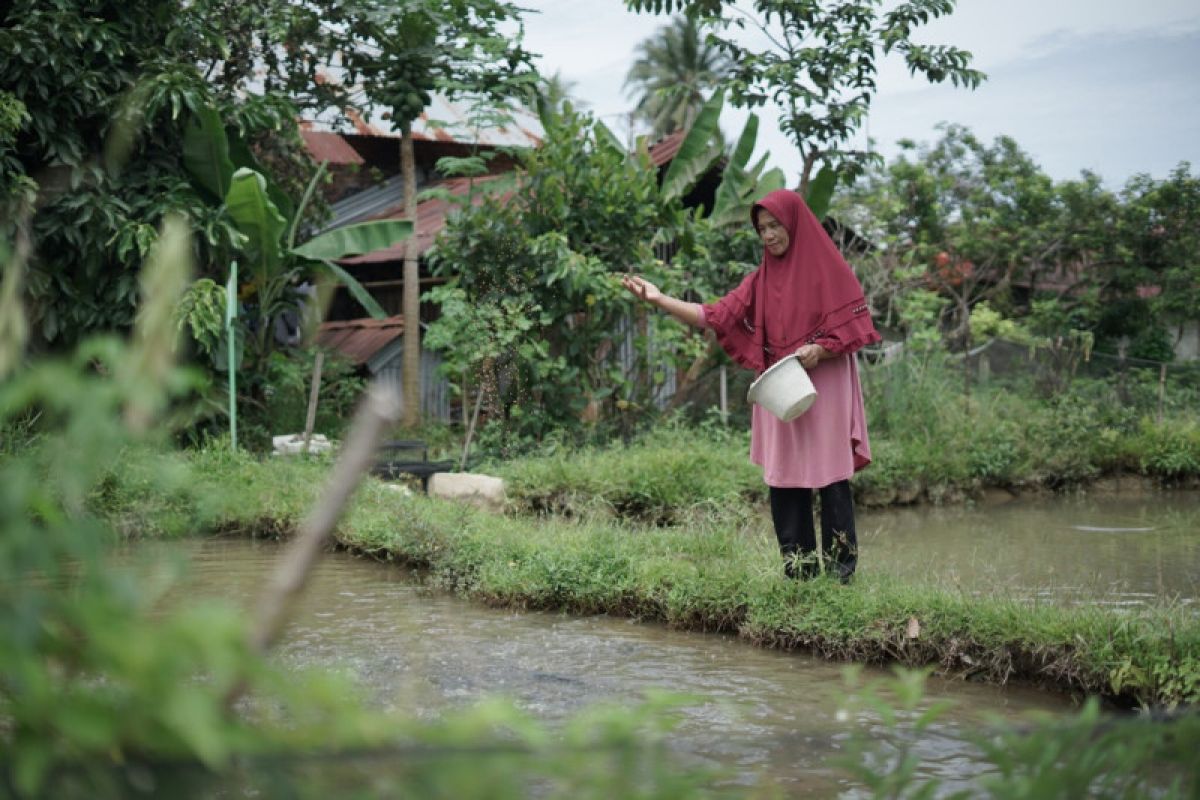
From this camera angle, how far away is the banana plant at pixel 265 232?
35.6 feet

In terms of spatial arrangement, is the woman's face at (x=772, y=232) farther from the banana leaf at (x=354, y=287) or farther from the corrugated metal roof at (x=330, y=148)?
the corrugated metal roof at (x=330, y=148)

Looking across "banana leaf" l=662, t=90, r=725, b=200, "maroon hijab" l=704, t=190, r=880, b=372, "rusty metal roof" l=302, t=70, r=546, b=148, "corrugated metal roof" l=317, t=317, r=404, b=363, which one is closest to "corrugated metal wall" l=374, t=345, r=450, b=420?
"corrugated metal roof" l=317, t=317, r=404, b=363

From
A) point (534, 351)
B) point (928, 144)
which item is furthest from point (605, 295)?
point (928, 144)

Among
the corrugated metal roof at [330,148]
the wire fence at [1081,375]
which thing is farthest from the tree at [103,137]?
the wire fence at [1081,375]

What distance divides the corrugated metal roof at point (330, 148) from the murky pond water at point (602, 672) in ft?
33.8

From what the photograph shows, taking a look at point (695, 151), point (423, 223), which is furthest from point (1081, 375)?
point (423, 223)

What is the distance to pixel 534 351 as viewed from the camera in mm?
10992

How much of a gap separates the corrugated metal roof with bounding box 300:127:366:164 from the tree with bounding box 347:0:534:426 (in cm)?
231

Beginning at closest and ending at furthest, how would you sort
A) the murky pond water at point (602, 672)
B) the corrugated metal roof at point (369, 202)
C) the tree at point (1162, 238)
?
the murky pond water at point (602, 672), the corrugated metal roof at point (369, 202), the tree at point (1162, 238)

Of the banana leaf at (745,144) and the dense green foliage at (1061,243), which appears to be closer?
the banana leaf at (745,144)

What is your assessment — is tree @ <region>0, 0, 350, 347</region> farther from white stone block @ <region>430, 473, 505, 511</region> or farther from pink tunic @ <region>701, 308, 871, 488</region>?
pink tunic @ <region>701, 308, 871, 488</region>

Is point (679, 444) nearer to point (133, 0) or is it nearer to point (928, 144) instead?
point (133, 0)

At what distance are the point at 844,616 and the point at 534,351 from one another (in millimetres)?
6483

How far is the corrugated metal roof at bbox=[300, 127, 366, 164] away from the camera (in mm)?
15680
